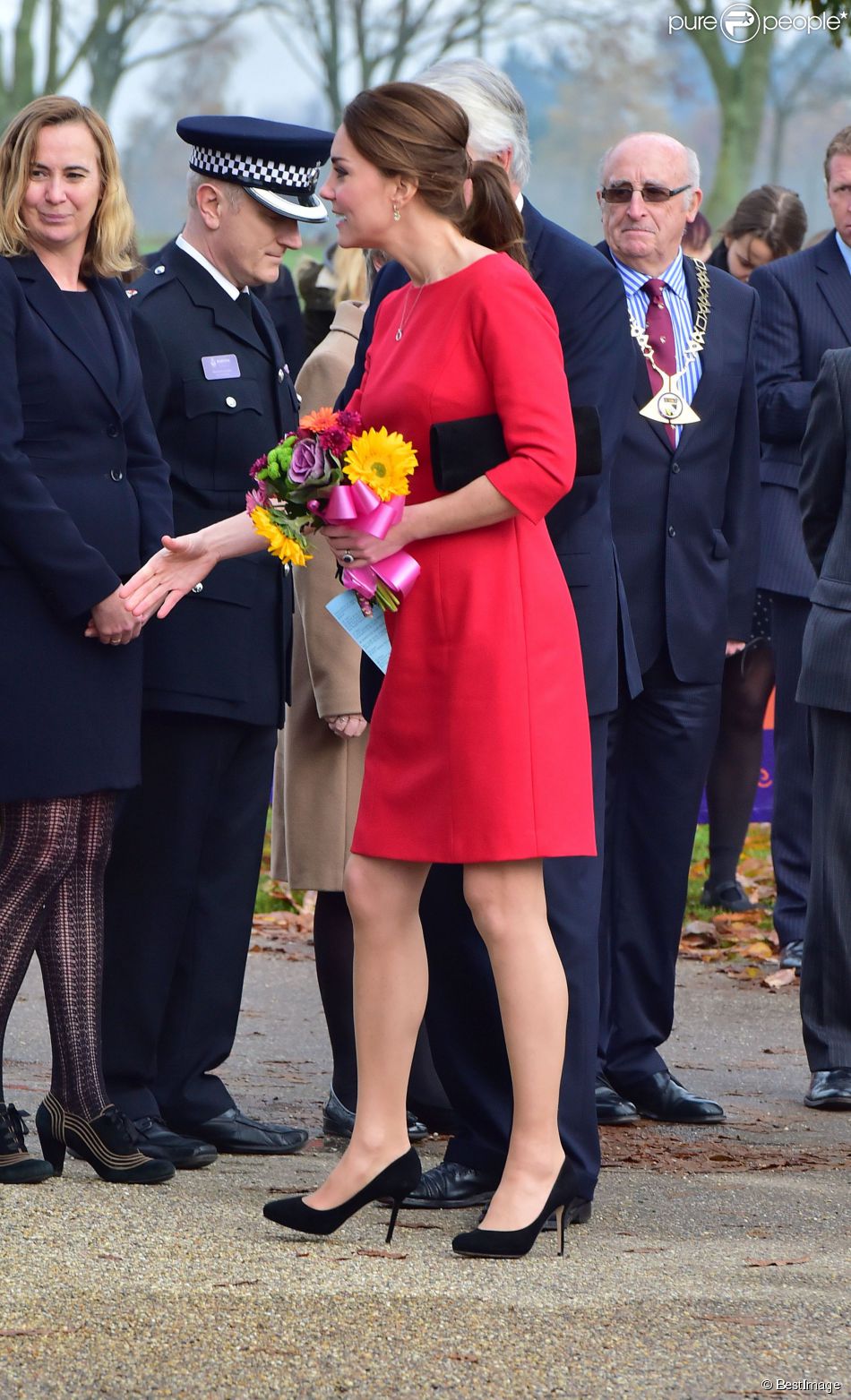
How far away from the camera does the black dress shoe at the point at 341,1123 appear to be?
5.16 meters

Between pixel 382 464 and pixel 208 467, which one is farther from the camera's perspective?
pixel 208 467

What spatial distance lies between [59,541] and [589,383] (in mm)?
1114

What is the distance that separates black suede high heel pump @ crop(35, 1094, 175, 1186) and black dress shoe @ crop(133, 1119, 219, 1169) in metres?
0.20

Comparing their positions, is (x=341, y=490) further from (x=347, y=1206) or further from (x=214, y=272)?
(x=214, y=272)

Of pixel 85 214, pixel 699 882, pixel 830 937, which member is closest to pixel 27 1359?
pixel 85 214

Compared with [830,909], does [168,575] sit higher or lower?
higher

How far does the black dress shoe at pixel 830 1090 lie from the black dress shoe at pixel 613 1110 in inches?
21.4

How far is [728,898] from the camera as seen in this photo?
8.84 metres

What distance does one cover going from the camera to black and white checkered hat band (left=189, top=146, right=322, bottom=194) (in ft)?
15.8

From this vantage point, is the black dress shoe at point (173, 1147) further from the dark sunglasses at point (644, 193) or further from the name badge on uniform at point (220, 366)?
the dark sunglasses at point (644, 193)

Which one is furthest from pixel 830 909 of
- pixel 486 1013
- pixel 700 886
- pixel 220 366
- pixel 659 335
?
pixel 700 886

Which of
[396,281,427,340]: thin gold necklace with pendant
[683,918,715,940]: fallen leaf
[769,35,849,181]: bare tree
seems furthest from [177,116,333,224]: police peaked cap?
[769,35,849,181]: bare tree

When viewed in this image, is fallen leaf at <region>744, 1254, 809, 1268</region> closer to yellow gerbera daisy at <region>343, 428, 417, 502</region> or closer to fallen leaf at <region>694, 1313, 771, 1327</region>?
fallen leaf at <region>694, 1313, 771, 1327</region>

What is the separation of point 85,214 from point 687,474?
1967mm
